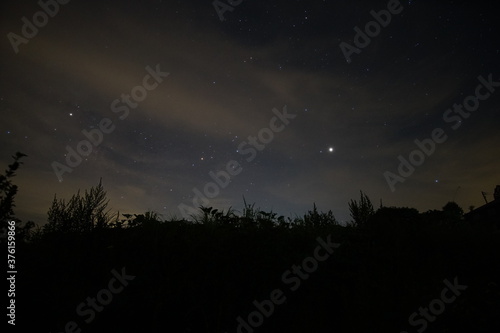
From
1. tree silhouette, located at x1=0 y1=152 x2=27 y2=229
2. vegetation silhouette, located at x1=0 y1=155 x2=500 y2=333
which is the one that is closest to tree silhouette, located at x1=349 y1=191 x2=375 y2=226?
vegetation silhouette, located at x1=0 y1=155 x2=500 y2=333

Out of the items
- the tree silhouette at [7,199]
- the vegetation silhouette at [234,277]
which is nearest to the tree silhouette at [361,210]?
the vegetation silhouette at [234,277]

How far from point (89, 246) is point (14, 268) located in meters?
1.04

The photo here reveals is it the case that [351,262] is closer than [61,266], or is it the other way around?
[61,266]

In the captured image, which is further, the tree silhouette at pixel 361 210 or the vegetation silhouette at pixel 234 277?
the tree silhouette at pixel 361 210

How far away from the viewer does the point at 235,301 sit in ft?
12.6

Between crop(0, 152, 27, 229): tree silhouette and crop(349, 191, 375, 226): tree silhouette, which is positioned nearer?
crop(0, 152, 27, 229): tree silhouette

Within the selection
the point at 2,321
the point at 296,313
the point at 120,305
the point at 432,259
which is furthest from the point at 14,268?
the point at 432,259

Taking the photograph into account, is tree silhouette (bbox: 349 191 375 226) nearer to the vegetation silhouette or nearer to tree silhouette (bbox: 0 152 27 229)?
the vegetation silhouette

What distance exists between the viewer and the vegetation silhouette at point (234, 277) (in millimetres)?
3531

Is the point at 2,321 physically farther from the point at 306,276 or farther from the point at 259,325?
the point at 306,276

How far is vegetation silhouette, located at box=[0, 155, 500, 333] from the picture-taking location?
3531mm

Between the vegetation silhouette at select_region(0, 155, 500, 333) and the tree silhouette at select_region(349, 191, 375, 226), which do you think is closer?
the vegetation silhouette at select_region(0, 155, 500, 333)

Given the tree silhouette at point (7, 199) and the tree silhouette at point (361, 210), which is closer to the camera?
the tree silhouette at point (7, 199)

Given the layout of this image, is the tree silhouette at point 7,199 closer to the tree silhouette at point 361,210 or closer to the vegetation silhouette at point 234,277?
the vegetation silhouette at point 234,277
